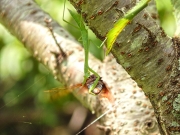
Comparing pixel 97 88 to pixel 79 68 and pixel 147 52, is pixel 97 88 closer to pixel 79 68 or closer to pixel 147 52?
pixel 147 52

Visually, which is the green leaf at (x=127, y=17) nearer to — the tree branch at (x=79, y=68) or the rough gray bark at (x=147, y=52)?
the rough gray bark at (x=147, y=52)

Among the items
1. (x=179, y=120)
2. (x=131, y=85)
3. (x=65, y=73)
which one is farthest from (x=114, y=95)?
(x=179, y=120)

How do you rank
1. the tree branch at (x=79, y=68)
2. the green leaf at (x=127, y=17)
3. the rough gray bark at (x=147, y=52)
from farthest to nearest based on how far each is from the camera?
the tree branch at (x=79, y=68), the rough gray bark at (x=147, y=52), the green leaf at (x=127, y=17)

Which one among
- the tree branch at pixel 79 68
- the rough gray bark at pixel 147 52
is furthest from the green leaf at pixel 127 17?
the tree branch at pixel 79 68

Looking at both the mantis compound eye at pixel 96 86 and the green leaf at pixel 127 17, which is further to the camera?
the mantis compound eye at pixel 96 86

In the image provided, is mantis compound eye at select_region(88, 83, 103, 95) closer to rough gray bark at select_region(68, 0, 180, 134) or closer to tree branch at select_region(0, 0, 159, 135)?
rough gray bark at select_region(68, 0, 180, 134)

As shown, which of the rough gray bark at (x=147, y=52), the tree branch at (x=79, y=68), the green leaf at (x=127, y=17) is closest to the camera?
the green leaf at (x=127, y=17)

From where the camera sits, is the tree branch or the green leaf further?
the tree branch

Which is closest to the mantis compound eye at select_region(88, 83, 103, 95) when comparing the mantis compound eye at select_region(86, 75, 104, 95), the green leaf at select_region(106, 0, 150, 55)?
the mantis compound eye at select_region(86, 75, 104, 95)
